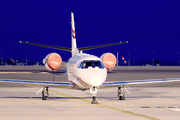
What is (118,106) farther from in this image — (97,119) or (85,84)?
(97,119)

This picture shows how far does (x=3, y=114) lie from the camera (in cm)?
1412

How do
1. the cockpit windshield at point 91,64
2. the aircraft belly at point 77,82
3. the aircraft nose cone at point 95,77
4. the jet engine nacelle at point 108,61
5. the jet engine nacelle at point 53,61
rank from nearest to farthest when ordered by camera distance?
the aircraft nose cone at point 95,77 → the cockpit windshield at point 91,64 → the aircraft belly at point 77,82 → the jet engine nacelle at point 53,61 → the jet engine nacelle at point 108,61

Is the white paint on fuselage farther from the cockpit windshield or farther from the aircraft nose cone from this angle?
the cockpit windshield

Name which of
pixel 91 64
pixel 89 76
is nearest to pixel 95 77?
pixel 89 76

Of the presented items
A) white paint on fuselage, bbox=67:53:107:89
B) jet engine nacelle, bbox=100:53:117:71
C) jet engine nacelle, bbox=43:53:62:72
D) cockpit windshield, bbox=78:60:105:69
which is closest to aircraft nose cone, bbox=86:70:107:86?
white paint on fuselage, bbox=67:53:107:89

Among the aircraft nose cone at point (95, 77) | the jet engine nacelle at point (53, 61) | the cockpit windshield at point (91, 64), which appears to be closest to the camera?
the aircraft nose cone at point (95, 77)

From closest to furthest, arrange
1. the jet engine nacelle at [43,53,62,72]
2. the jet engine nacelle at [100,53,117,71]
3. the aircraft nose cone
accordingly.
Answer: the aircraft nose cone, the jet engine nacelle at [43,53,62,72], the jet engine nacelle at [100,53,117,71]

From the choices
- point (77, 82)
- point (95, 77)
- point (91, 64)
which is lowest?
point (77, 82)

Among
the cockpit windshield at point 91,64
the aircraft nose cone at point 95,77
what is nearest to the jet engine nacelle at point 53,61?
the cockpit windshield at point 91,64

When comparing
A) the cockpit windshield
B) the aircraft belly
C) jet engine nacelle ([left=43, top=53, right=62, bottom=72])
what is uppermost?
jet engine nacelle ([left=43, top=53, right=62, bottom=72])

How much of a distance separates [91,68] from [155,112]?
4.64 metres

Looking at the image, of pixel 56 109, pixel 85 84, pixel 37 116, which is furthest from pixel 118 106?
pixel 37 116

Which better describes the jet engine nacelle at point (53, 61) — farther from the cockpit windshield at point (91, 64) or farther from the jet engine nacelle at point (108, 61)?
the cockpit windshield at point (91, 64)

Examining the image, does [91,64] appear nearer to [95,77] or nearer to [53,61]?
[95,77]
